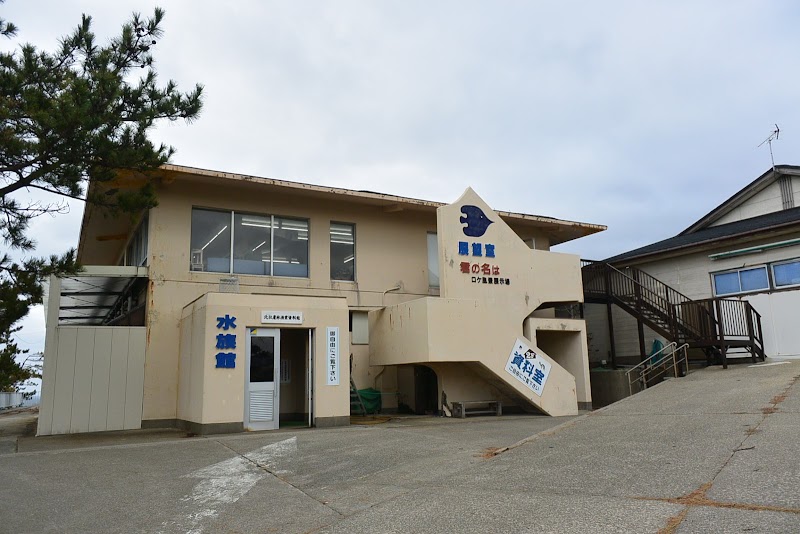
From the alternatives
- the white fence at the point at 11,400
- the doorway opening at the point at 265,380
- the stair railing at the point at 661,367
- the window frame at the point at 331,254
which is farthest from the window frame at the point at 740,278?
the white fence at the point at 11,400

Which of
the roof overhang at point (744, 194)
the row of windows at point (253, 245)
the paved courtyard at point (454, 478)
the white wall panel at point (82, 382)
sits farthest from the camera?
the roof overhang at point (744, 194)

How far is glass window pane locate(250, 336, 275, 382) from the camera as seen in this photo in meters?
12.2

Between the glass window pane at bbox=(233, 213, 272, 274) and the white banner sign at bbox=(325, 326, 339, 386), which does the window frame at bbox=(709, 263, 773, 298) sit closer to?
the white banner sign at bbox=(325, 326, 339, 386)

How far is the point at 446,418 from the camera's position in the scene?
14.2 meters

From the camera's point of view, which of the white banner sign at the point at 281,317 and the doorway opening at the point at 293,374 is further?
the doorway opening at the point at 293,374

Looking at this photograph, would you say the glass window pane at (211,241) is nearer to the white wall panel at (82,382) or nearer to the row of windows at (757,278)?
the white wall panel at (82,382)

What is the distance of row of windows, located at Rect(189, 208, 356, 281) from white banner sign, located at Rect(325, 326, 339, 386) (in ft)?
10.1

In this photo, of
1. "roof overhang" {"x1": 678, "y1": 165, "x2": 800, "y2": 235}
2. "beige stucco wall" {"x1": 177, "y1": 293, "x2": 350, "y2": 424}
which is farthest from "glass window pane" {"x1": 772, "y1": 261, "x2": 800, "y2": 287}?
"beige stucco wall" {"x1": 177, "y1": 293, "x2": 350, "y2": 424}

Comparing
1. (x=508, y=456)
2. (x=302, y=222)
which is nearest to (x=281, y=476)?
(x=508, y=456)

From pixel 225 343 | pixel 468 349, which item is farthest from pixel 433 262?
pixel 225 343

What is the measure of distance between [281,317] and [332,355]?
4.38ft

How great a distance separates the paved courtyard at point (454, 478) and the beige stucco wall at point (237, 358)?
1.08 meters

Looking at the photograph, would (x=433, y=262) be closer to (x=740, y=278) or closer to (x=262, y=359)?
(x=262, y=359)

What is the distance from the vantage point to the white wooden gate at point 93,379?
13.0 m
